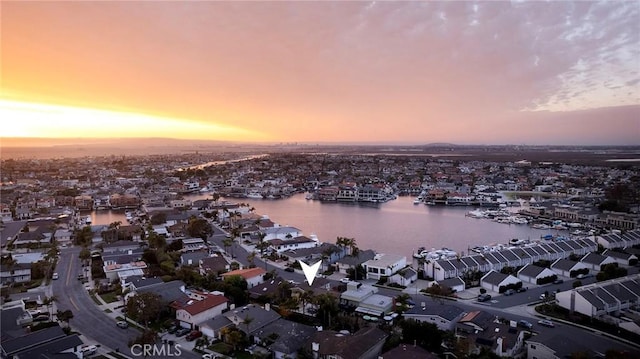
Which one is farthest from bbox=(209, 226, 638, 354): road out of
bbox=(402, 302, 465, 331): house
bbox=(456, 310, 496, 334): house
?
bbox=(456, 310, 496, 334): house

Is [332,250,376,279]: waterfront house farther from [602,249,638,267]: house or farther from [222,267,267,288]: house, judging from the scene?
[602,249,638,267]: house

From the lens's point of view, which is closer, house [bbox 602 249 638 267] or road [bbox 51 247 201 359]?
road [bbox 51 247 201 359]

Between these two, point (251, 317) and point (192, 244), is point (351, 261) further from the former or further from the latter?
point (192, 244)

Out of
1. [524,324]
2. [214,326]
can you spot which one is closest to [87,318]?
[214,326]
